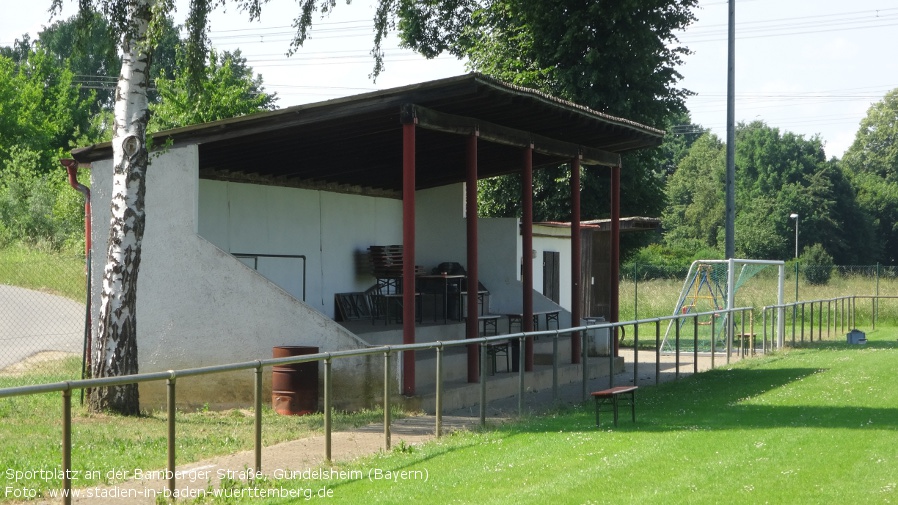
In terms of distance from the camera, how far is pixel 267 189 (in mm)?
18359

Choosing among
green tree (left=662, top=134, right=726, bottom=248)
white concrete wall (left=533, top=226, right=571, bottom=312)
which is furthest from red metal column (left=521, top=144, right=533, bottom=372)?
green tree (left=662, top=134, right=726, bottom=248)

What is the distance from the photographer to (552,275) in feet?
85.5

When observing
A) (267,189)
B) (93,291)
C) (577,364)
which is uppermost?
(267,189)

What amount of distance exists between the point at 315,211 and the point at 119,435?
895cm

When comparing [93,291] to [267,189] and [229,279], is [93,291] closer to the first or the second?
[229,279]

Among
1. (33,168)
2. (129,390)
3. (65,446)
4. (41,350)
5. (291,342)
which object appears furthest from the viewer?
(33,168)

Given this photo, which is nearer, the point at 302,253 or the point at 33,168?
the point at 302,253

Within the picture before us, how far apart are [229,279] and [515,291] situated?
345 inches

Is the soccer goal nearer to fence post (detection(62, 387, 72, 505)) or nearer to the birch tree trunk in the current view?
the birch tree trunk

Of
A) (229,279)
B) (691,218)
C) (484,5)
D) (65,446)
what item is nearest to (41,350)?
(229,279)

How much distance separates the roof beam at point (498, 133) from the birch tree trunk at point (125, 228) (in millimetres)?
3318

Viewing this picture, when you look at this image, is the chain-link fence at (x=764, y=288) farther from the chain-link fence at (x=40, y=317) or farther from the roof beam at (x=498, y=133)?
the chain-link fence at (x=40, y=317)

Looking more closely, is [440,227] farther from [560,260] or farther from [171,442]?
[171,442]

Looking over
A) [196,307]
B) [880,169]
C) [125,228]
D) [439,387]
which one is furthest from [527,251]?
[880,169]
